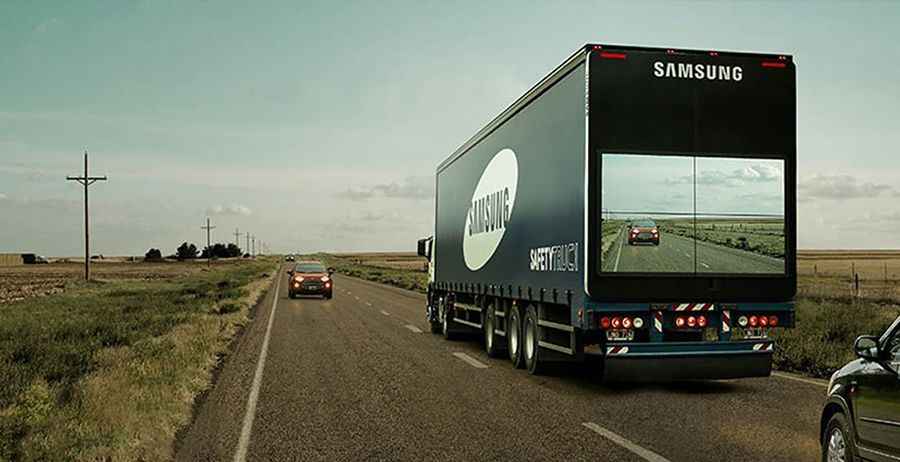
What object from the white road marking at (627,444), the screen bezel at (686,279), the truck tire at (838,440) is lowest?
the white road marking at (627,444)

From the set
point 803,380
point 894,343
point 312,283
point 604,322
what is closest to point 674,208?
point 604,322

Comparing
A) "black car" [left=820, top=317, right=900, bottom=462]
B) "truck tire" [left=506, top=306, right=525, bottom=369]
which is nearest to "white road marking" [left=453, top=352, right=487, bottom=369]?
"truck tire" [left=506, top=306, right=525, bottom=369]

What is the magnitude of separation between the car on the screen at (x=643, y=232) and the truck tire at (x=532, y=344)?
2.99 metres

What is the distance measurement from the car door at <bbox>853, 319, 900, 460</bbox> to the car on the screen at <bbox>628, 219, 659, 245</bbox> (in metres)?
5.05

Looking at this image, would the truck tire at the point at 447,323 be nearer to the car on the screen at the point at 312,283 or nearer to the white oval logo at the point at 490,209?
the white oval logo at the point at 490,209

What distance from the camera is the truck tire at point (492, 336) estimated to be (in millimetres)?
16891

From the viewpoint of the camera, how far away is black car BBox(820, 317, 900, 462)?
18.7 feet

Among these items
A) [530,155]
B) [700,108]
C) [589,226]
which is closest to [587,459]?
[589,226]

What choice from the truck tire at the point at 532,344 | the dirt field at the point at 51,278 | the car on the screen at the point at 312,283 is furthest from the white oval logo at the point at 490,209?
the dirt field at the point at 51,278

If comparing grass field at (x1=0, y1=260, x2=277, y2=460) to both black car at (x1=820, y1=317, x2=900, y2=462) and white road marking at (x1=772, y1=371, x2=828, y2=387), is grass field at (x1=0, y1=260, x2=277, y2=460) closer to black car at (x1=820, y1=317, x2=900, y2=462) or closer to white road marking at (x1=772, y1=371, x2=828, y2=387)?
black car at (x1=820, y1=317, x2=900, y2=462)

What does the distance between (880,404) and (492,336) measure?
11329 mm

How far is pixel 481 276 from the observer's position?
1759 cm

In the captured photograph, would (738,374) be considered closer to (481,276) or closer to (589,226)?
(589,226)

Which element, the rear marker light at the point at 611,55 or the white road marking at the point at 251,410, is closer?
the white road marking at the point at 251,410
